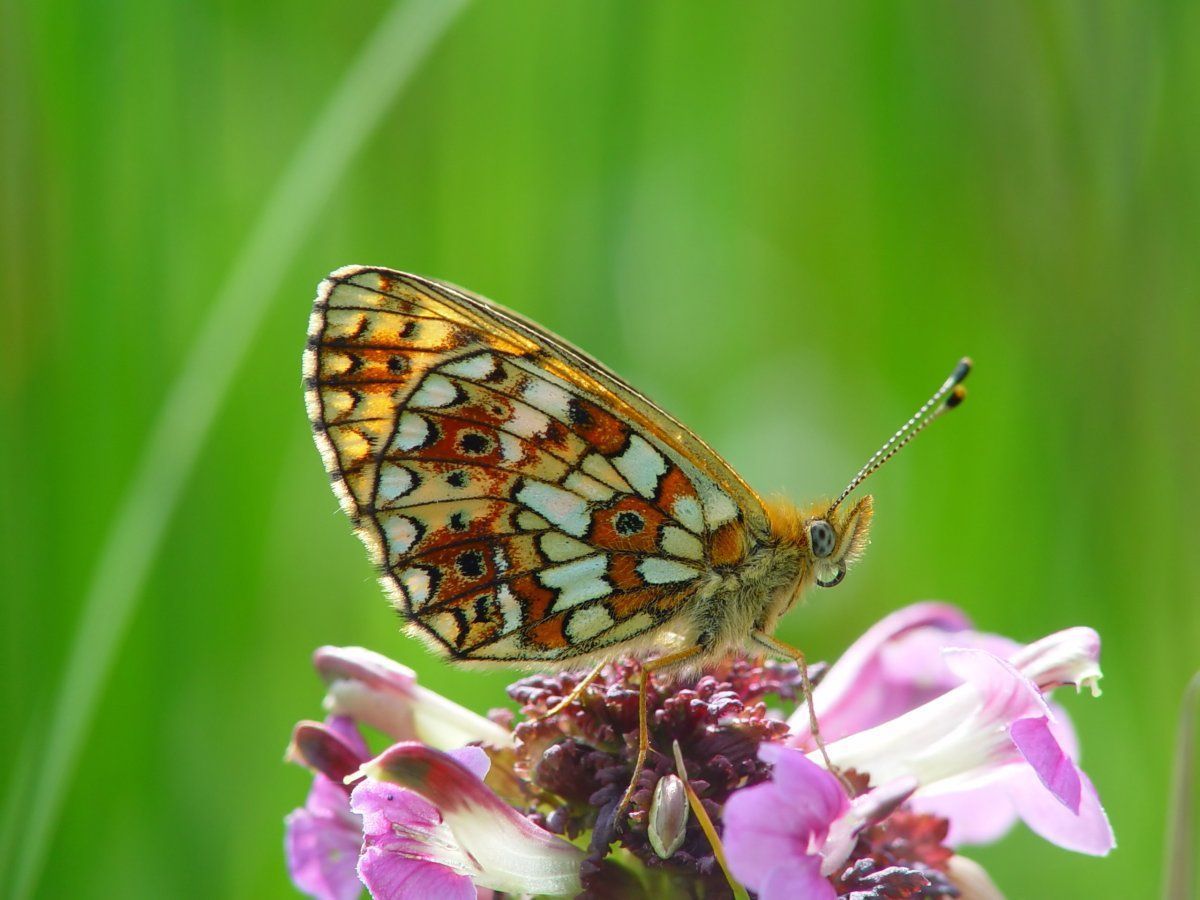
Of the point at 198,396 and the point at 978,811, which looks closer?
the point at 978,811

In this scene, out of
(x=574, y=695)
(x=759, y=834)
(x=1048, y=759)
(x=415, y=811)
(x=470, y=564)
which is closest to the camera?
(x=759, y=834)

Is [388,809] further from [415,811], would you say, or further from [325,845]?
[325,845]

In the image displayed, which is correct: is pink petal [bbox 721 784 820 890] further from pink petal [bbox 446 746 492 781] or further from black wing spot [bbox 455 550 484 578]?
black wing spot [bbox 455 550 484 578]

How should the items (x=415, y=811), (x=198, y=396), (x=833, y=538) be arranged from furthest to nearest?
(x=198, y=396) → (x=833, y=538) → (x=415, y=811)

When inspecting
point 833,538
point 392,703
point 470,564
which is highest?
point 833,538

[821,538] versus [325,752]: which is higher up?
[821,538]

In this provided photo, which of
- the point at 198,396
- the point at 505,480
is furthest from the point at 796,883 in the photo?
the point at 198,396

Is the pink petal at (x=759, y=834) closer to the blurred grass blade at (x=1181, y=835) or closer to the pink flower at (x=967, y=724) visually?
the pink flower at (x=967, y=724)
